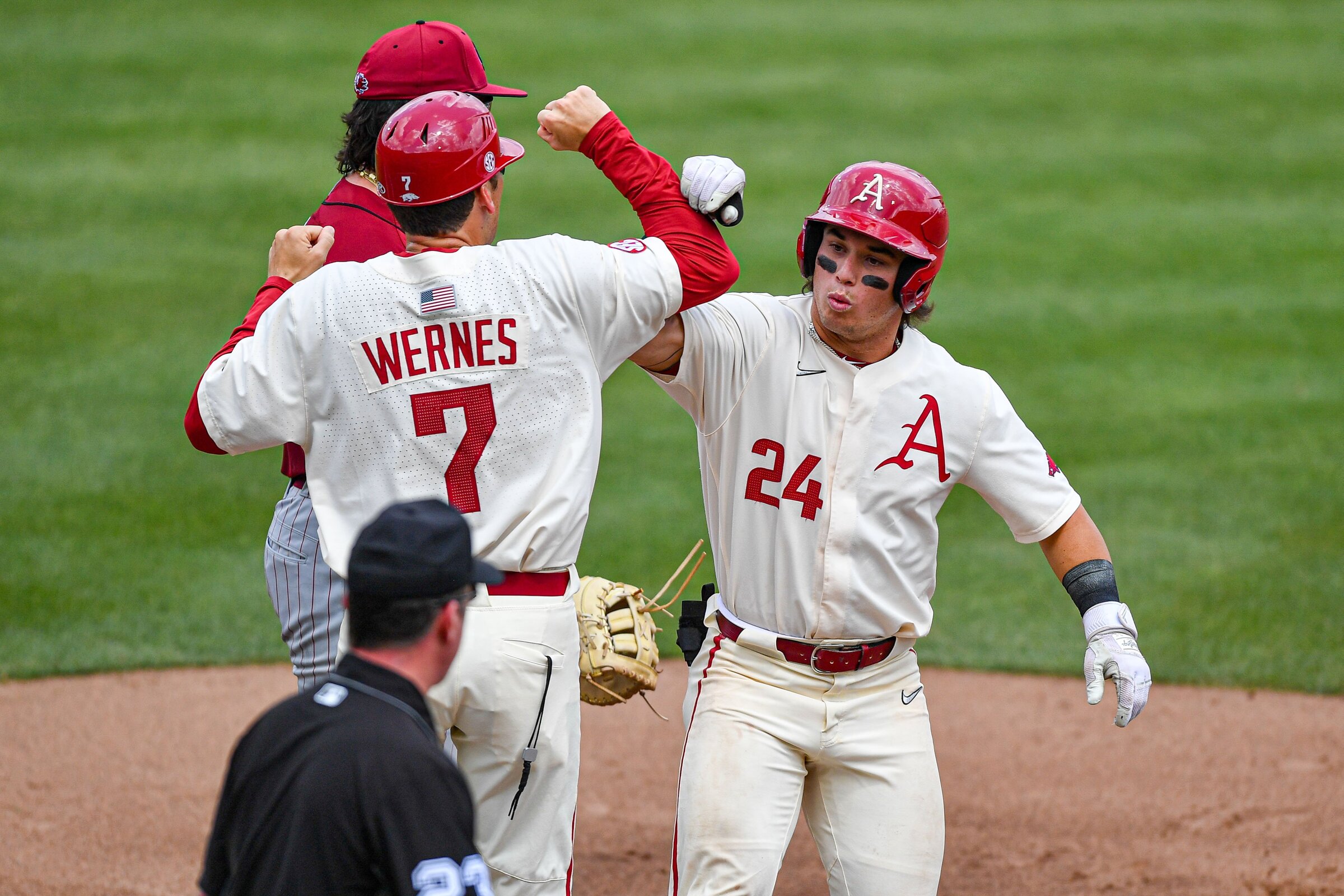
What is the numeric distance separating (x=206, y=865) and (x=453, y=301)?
4.41ft

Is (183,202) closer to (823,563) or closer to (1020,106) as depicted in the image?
(1020,106)

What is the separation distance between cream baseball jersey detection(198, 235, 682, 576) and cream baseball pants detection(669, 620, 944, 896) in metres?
0.73

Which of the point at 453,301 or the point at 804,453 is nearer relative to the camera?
the point at 453,301

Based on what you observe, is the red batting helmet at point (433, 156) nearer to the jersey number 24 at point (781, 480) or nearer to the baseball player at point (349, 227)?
the baseball player at point (349, 227)

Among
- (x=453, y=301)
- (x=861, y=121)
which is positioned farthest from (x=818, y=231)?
(x=861, y=121)

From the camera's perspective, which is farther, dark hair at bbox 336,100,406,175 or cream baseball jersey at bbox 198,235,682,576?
dark hair at bbox 336,100,406,175

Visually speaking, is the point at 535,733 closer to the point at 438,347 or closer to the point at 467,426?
the point at 467,426

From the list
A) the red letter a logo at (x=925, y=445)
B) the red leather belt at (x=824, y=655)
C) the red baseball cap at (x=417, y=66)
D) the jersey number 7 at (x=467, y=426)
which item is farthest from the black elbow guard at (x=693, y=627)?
the red baseball cap at (x=417, y=66)

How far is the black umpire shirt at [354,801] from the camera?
2.37 meters

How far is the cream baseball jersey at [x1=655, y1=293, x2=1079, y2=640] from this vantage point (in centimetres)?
387

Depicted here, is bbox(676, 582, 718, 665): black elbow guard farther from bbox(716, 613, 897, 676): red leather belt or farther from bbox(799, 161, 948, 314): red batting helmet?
bbox(799, 161, 948, 314): red batting helmet

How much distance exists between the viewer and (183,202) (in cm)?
1532

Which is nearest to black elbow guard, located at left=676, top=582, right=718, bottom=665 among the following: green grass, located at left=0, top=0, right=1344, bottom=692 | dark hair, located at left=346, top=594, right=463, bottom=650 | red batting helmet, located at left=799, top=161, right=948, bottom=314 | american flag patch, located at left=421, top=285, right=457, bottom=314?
red batting helmet, located at left=799, top=161, right=948, bottom=314

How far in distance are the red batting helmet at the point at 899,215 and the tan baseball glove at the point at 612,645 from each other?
1115 mm
